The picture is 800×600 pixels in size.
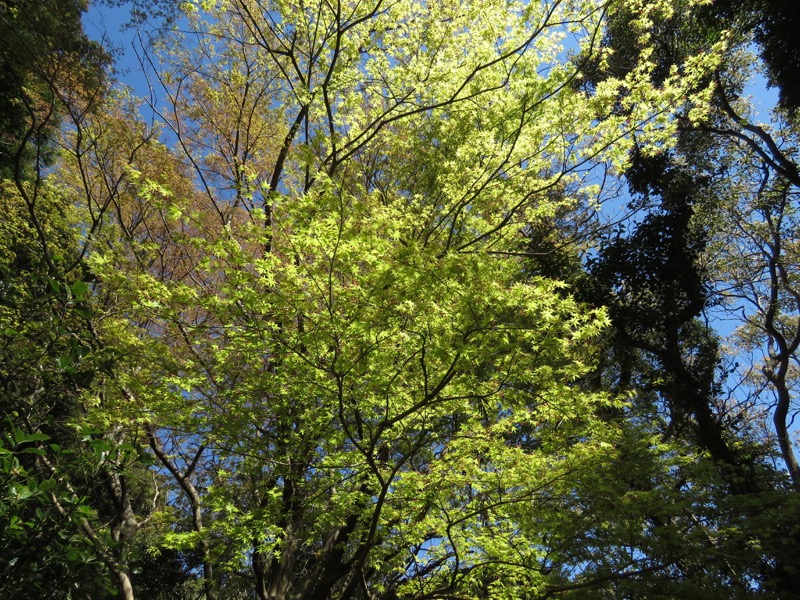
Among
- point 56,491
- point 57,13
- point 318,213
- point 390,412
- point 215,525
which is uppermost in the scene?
point 57,13

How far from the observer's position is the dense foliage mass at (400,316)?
3.86 meters

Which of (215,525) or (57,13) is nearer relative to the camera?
(215,525)

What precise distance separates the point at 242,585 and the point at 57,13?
11.2m

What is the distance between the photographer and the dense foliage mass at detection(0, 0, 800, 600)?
3.86 metres

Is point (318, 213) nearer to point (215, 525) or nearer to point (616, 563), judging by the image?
point (215, 525)

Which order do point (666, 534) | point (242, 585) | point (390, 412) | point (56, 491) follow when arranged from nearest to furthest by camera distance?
point (56, 491) → point (666, 534) → point (390, 412) → point (242, 585)

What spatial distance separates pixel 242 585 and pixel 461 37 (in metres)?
11.9

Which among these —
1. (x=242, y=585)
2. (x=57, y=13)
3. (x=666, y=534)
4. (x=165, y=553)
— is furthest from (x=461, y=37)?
(x=165, y=553)

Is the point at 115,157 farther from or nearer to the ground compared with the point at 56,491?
farther from the ground

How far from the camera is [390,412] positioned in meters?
4.88

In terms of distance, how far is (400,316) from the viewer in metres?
4.04

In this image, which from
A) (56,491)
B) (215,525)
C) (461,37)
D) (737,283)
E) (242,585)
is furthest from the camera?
(737,283)

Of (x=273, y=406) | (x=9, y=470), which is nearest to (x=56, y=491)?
(x=9, y=470)

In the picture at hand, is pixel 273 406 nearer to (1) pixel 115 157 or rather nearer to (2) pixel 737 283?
(1) pixel 115 157
